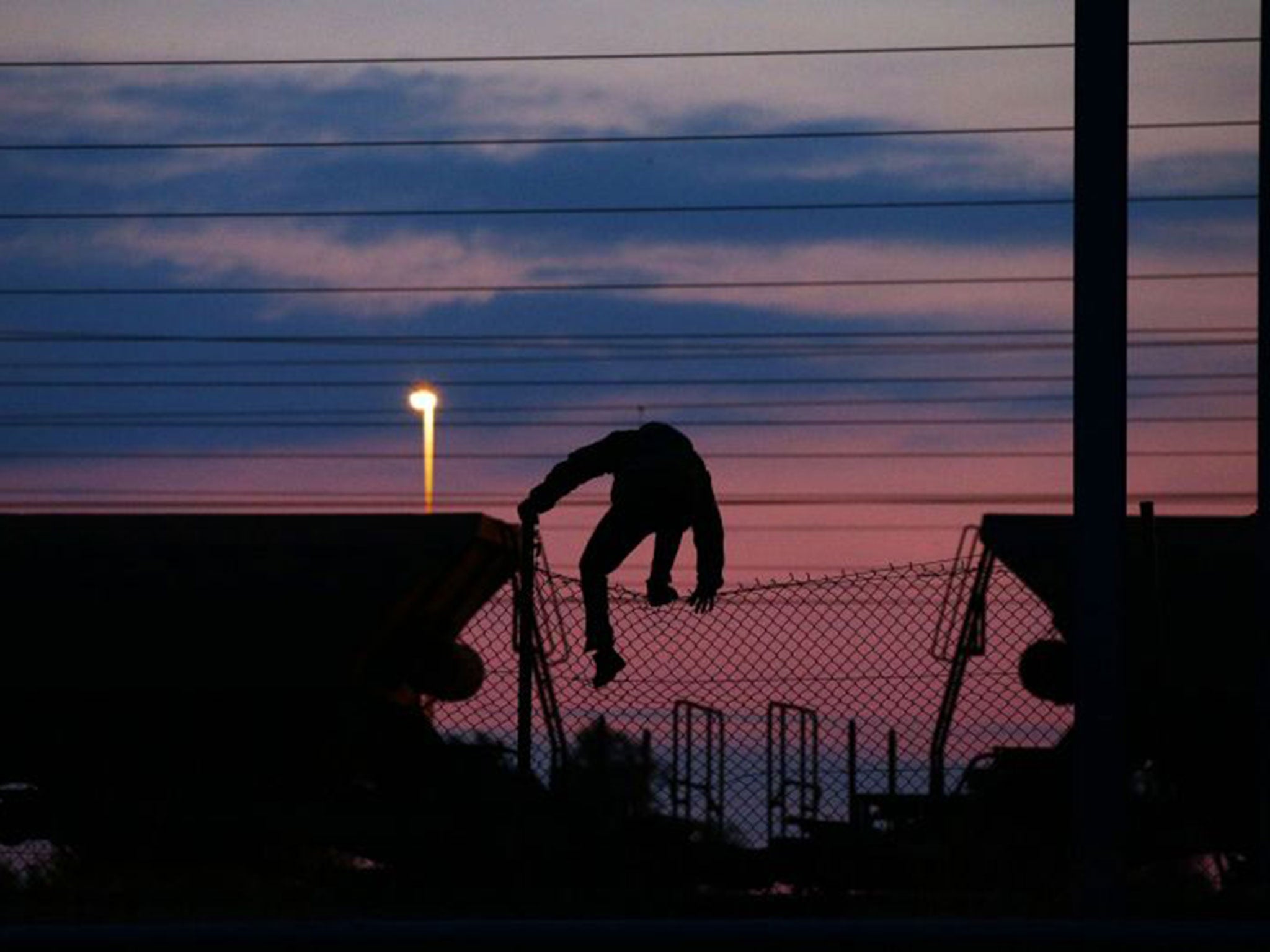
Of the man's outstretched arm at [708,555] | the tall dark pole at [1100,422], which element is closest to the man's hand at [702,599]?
the man's outstretched arm at [708,555]

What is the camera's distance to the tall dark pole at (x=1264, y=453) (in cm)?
1121

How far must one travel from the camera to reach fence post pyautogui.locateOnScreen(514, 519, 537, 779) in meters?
12.4

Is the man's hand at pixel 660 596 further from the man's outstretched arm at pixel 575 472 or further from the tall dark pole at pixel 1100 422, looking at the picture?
the tall dark pole at pixel 1100 422

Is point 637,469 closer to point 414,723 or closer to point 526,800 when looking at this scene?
point 526,800

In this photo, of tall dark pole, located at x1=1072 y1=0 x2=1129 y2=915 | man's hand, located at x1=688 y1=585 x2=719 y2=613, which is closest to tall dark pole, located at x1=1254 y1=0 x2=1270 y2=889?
tall dark pole, located at x1=1072 y1=0 x2=1129 y2=915

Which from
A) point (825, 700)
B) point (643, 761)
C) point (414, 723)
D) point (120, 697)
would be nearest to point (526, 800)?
point (643, 761)

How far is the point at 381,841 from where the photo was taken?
1441cm

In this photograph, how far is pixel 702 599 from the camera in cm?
1277

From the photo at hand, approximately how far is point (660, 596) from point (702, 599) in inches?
9.7

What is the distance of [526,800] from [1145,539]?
373cm

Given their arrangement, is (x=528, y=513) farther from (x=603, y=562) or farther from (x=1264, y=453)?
(x=1264, y=453)

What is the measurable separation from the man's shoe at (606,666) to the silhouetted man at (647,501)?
16.0 inches

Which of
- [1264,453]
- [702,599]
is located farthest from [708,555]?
[1264,453]

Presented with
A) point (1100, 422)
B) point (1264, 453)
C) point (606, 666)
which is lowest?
point (606, 666)
